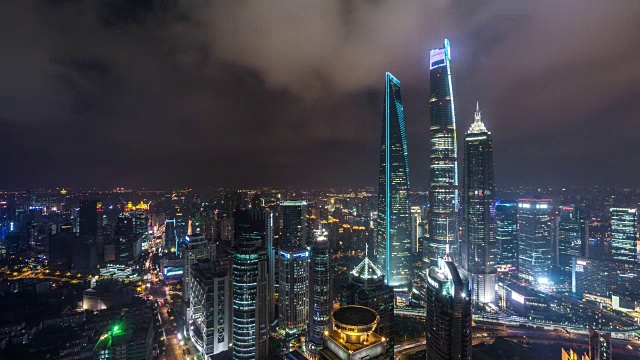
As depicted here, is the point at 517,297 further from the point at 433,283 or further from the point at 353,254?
the point at 433,283

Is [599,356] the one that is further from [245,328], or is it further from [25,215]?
[25,215]

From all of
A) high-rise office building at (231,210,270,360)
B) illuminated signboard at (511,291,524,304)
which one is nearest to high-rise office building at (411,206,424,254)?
illuminated signboard at (511,291,524,304)

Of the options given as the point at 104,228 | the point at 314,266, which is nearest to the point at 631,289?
the point at 314,266

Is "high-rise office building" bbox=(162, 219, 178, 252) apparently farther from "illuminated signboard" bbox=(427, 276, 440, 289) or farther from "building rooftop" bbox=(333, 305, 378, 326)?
"building rooftop" bbox=(333, 305, 378, 326)

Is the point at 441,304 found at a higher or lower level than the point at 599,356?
higher

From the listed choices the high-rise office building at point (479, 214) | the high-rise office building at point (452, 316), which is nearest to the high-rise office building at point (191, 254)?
the high-rise office building at point (452, 316)

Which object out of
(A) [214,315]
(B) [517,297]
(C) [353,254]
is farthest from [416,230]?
(A) [214,315]
